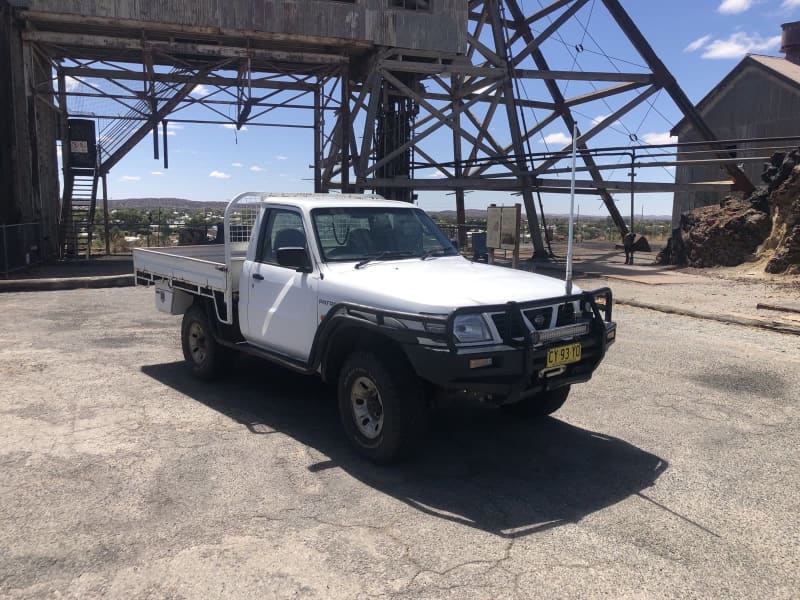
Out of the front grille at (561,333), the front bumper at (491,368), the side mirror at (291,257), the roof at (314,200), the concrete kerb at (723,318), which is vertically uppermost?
the roof at (314,200)

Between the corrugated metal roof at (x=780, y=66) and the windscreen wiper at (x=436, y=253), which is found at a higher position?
the corrugated metal roof at (x=780, y=66)

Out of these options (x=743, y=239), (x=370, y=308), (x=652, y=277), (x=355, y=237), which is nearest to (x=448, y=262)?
(x=355, y=237)

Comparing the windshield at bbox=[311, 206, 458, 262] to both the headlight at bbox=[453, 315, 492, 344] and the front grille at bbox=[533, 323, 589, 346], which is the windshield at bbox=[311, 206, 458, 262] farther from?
the front grille at bbox=[533, 323, 589, 346]

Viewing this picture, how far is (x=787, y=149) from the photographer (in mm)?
17812

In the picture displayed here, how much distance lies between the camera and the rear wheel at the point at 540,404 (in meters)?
6.04

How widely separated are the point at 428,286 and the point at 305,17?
16.3 meters

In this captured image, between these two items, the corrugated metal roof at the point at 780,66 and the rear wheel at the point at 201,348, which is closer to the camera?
the rear wheel at the point at 201,348

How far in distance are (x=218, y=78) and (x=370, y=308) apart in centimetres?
Answer: 1805

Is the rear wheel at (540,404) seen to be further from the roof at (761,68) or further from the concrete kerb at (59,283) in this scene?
the roof at (761,68)

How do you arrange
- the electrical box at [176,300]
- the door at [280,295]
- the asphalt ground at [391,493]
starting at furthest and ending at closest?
the electrical box at [176,300]
the door at [280,295]
the asphalt ground at [391,493]

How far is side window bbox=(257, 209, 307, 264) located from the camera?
6.25 m

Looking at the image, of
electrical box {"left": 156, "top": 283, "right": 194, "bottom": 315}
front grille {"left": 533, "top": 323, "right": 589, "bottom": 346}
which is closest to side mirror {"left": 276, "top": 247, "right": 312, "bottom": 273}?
front grille {"left": 533, "top": 323, "right": 589, "bottom": 346}

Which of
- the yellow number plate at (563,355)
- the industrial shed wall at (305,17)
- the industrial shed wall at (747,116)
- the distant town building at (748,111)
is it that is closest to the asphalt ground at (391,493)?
the yellow number plate at (563,355)

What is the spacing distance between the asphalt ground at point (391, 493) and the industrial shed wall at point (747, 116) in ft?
96.1
